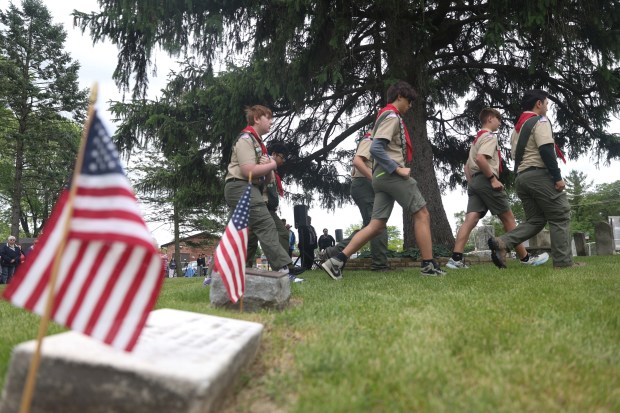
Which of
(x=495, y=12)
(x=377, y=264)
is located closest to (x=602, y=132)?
(x=495, y=12)

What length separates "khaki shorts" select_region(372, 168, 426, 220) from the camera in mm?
5262

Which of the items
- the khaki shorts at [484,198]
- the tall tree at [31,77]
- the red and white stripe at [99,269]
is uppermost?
the tall tree at [31,77]

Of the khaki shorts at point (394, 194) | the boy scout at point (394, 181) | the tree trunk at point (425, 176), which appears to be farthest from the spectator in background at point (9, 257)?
the khaki shorts at point (394, 194)

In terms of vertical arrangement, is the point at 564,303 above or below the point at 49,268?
below

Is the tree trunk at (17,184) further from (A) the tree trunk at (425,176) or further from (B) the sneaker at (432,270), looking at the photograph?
(B) the sneaker at (432,270)

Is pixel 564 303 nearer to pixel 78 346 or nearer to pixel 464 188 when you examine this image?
pixel 78 346

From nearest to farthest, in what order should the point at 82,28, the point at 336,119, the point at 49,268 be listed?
1. the point at 49,268
2. the point at 82,28
3. the point at 336,119

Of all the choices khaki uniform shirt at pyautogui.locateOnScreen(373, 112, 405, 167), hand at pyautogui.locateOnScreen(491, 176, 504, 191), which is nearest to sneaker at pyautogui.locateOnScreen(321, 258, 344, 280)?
khaki uniform shirt at pyautogui.locateOnScreen(373, 112, 405, 167)

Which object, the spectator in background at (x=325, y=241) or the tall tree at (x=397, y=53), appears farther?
the spectator in background at (x=325, y=241)

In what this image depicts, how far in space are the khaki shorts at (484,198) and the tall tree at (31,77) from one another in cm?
2393

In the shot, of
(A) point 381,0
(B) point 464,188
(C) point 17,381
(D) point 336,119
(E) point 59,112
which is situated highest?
(E) point 59,112

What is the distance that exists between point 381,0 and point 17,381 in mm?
7677

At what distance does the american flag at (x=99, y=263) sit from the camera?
5.05ft

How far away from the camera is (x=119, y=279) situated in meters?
1.60
